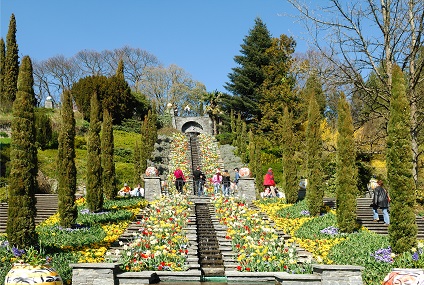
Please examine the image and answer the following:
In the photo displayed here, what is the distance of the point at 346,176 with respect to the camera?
14773 millimetres

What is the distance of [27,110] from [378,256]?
8.74 m

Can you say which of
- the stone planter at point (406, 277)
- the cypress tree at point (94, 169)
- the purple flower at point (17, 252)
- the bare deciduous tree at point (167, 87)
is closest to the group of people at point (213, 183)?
the cypress tree at point (94, 169)

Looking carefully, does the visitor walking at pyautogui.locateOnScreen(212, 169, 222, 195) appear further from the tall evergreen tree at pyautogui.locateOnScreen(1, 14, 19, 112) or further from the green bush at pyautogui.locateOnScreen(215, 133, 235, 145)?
the tall evergreen tree at pyautogui.locateOnScreen(1, 14, 19, 112)

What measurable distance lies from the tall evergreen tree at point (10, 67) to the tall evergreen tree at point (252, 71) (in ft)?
59.4

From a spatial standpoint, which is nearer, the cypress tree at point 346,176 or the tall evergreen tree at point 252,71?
the cypress tree at point 346,176

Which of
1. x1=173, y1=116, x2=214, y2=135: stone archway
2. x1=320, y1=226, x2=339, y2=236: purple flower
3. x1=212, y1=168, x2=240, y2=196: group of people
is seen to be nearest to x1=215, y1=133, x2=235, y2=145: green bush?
x1=173, y1=116, x2=214, y2=135: stone archway

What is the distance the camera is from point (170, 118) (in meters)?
49.8

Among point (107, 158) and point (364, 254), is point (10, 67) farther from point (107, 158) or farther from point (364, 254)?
point (364, 254)

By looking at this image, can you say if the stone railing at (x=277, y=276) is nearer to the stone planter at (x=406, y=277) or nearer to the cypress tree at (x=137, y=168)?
the stone planter at (x=406, y=277)

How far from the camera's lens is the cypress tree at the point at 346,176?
14.4 m

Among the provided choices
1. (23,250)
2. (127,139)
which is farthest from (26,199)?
(127,139)

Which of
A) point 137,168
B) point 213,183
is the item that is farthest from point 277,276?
point 137,168

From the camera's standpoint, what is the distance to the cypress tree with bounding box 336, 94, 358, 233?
14.4 metres

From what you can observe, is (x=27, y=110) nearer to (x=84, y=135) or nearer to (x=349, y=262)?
(x=349, y=262)
